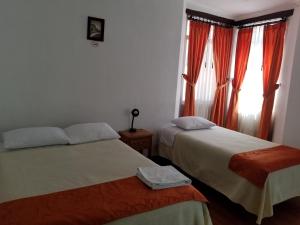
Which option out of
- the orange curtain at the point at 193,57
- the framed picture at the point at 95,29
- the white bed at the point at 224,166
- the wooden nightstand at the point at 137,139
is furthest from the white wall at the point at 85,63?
the white bed at the point at 224,166

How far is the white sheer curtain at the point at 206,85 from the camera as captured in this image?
4.07 metres

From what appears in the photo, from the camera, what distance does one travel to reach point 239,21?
13.7ft

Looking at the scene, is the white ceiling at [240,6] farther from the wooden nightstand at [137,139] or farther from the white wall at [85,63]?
the wooden nightstand at [137,139]

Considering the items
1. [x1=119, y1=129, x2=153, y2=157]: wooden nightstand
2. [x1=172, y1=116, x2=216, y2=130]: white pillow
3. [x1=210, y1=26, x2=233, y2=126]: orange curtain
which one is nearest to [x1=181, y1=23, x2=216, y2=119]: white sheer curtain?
[x1=210, y1=26, x2=233, y2=126]: orange curtain

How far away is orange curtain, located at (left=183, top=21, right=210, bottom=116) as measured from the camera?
12.5 feet

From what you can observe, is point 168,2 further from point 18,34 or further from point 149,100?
point 18,34

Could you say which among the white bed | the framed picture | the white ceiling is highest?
the white ceiling

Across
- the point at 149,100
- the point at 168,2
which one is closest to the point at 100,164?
the point at 149,100

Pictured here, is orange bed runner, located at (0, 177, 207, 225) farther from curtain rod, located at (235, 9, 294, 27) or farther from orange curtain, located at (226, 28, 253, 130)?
curtain rod, located at (235, 9, 294, 27)

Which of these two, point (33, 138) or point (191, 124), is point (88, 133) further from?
point (191, 124)

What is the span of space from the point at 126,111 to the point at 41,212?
204 centimetres

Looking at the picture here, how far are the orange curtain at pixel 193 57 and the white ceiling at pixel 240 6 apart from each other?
11.4 inches

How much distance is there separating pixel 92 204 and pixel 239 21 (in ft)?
13.4

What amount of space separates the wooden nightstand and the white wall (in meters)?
0.25
